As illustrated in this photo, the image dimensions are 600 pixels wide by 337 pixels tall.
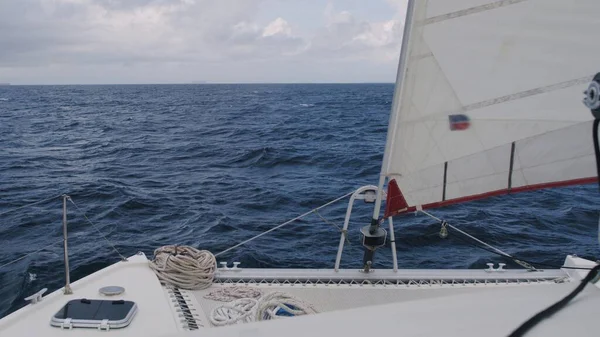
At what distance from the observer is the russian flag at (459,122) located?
135 inches

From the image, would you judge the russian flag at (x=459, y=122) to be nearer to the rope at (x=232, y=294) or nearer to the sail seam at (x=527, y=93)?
the sail seam at (x=527, y=93)

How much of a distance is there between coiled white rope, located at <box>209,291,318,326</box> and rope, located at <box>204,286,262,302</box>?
0.62 ft

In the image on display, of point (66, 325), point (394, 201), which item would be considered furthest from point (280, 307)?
point (66, 325)

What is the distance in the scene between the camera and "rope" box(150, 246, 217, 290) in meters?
5.01

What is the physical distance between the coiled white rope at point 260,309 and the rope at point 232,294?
0.19 metres

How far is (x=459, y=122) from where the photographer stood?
135 inches

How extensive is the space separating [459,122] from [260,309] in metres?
2.29

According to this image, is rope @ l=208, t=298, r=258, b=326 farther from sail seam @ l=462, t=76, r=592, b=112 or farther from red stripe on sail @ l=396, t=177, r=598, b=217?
sail seam @ l=462, t=76, r=592, b=112

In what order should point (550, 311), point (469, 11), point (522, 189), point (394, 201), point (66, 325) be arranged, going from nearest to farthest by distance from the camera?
1. point (550, 311)
2. point (469, 11)
3. point (522, 189)
4. point (394, 201)
5. point (66, 325)

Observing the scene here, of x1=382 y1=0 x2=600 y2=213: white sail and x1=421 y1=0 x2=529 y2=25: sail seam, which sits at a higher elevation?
x1=421 y1=0 x2=529 y2=25: sail seam

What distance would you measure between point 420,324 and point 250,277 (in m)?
3.72

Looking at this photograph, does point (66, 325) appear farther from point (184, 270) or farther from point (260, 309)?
point (260, 309)

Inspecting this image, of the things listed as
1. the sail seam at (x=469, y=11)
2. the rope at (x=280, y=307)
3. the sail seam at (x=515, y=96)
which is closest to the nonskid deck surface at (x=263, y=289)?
the rope at (x=280, y=307)

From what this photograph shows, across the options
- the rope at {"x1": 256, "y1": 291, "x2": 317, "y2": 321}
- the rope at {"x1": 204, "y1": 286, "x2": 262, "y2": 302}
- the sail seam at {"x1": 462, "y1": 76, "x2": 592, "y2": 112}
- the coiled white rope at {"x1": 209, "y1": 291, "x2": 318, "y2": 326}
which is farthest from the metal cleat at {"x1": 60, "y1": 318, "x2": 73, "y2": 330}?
the sail seam at {"x1": 462, "y1": 76, "x2": 592, "y2": 112}
